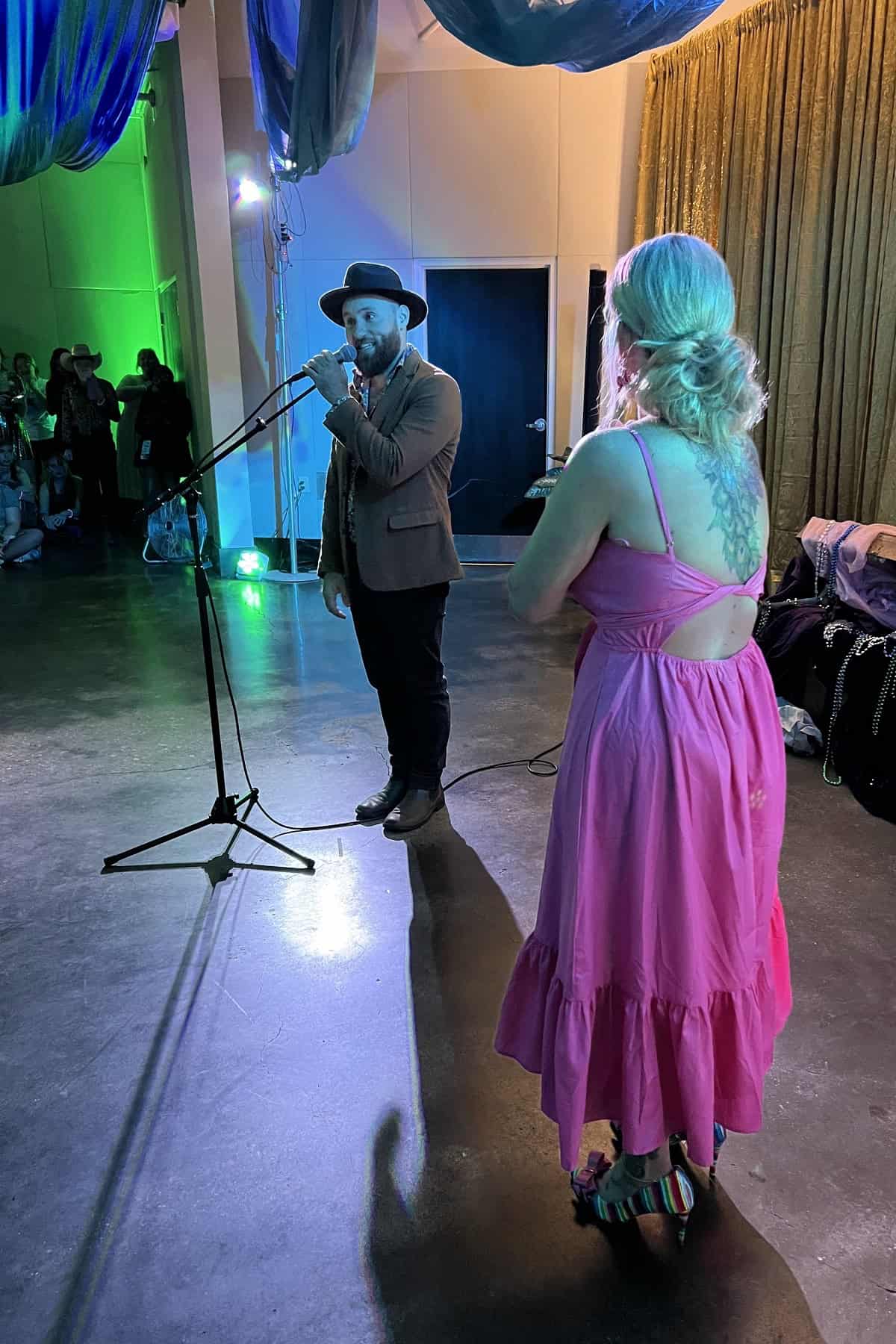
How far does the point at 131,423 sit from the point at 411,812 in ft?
22.6

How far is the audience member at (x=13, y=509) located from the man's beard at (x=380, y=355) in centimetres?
537

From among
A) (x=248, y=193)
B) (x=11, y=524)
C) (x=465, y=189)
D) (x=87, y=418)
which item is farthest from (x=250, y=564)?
(x=87, y=418)

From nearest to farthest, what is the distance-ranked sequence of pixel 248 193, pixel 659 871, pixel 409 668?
pixel 659 871 → pixel 409 668 → pixel 248 193

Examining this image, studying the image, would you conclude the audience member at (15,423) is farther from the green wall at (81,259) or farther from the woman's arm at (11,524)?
the green wall at (81,259)

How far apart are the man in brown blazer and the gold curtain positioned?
2.57 m

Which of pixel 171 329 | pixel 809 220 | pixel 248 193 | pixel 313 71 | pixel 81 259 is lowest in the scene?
pixel 171 329

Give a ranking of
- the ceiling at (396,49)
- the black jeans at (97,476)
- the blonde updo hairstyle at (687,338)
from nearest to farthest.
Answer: the blonde updo hairstyle at (687,338) → the ceiling at (396,49) → the black jeans at (97,476)

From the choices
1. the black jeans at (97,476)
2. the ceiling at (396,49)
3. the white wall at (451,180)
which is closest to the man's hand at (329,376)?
the white wall at (451,180)

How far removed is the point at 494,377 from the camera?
21.4ft

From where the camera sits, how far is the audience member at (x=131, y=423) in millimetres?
7410

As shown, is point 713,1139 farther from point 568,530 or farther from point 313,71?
point 313,71

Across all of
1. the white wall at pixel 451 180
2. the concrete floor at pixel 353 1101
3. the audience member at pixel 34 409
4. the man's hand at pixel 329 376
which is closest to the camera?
the concrete floor at pixel 353 1101

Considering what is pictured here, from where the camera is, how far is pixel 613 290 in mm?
1168

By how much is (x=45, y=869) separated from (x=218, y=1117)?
116 centimetres
